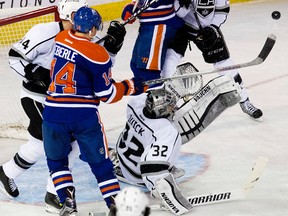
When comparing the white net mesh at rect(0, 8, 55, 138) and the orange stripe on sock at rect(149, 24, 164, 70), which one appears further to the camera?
the white net mesh at rect(0, 8, 55, 138)

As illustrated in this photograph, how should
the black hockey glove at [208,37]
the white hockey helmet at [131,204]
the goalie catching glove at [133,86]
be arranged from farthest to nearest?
the black hockey glove at [208,37]
the goalie catching glove at [133,86]
the white hockey helmet at [131,204]

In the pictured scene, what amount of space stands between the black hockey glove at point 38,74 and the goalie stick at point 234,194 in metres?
0.69

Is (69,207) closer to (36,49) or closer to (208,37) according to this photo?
(36,49)

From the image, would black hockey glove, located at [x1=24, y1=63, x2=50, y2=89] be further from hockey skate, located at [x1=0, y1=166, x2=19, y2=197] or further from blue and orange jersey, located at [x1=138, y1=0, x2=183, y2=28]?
blue and orange jersey, located at [x1=138, y1=0, x2=183, y2=28]

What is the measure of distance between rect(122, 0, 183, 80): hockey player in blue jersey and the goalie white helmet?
88 centimetres

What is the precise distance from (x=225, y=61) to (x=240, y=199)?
1.27 meters

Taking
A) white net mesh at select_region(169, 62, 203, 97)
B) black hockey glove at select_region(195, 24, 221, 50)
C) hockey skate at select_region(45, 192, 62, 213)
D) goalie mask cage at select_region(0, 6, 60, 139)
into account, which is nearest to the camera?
hockey skate at select_region(45, 192, 62, 213)

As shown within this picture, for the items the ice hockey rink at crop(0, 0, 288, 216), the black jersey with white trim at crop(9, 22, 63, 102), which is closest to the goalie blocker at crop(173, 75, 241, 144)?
the ice hockey rink at crop(0, 0, 288, 216)

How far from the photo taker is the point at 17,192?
3.70 metres

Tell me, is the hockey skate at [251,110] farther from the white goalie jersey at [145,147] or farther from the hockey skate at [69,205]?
the hockey skate at [69,205]

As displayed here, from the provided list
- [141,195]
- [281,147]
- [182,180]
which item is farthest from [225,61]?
[141,195]

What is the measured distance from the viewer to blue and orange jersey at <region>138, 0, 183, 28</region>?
4.39 metres

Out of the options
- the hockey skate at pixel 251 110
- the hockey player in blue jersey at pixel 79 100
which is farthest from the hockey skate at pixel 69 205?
the hockey skate at pixel 251 110

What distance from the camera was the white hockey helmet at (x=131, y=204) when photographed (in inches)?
84.3
